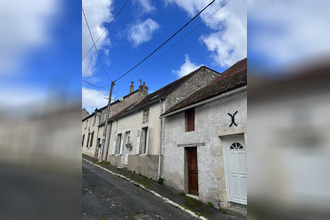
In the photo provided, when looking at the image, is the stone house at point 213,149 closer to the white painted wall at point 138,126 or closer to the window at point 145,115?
the white painted wall at point 138,126

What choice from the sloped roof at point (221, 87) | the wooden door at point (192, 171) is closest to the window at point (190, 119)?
the sloped roof at point (221, 87)

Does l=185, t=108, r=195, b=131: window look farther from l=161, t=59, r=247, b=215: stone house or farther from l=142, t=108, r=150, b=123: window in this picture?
l=142, t=108, r=150, b=123: window

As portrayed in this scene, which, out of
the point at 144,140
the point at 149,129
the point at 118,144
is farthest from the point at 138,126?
the point at 118,144

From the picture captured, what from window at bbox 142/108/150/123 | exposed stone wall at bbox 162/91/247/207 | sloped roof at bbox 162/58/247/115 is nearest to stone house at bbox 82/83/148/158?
window at bbox 142/108/150/123

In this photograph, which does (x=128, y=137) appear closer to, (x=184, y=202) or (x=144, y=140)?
(x=144, y=140)

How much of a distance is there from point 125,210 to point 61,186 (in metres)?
4.83

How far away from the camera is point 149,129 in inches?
418

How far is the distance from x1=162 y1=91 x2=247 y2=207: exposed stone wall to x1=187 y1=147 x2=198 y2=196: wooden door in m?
0.20

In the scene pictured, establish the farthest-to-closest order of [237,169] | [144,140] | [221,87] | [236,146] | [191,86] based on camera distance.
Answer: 1. [144,140]
2. [191,86]
3. [221,87]
4. [236,146]
5. [237,169]

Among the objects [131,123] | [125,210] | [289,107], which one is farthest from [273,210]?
[131,123]

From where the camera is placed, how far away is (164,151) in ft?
29.5

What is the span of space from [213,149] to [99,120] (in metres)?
16.3

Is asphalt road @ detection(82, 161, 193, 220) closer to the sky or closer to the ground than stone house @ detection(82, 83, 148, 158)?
closer to the ground

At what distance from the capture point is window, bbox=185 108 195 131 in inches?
306
